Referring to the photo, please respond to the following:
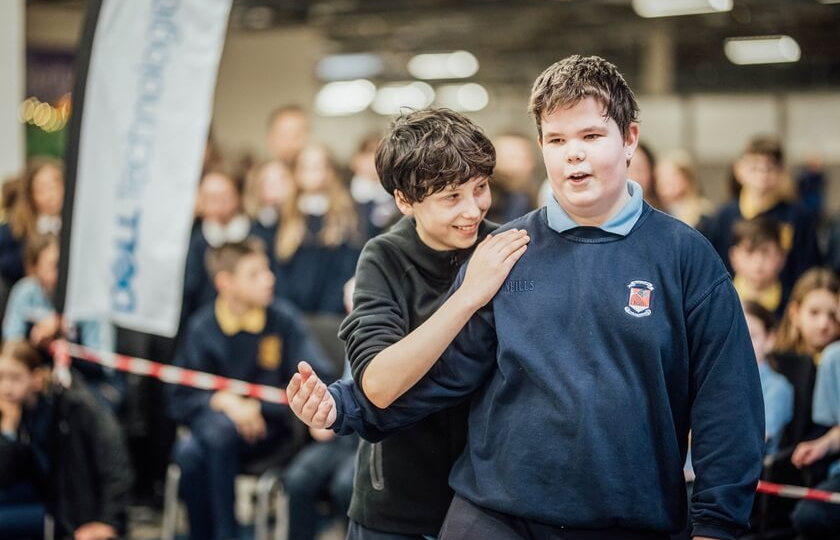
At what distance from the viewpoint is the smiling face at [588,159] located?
217 centimetres

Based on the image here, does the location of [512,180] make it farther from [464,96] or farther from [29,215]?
[464,96]

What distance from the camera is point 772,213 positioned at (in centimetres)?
589

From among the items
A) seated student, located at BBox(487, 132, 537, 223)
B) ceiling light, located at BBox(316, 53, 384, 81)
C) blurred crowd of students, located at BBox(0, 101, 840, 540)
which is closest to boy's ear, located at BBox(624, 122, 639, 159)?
blurred crowd of students, located at BBox(0, 101, 840, 540)

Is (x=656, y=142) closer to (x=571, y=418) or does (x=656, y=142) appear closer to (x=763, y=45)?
(x=763, y=45)

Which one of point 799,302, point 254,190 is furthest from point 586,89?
point 254,190

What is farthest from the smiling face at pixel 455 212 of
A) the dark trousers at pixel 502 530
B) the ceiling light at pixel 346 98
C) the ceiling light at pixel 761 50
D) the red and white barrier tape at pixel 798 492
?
the ceiling light at pixel 346 98

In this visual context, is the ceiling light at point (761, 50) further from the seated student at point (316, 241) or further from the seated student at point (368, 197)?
the seated student at point (316, 241)

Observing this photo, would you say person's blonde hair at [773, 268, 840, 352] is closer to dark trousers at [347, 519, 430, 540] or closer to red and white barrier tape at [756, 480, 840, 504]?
red and white barrier tape at [756, 480, 840, 504]

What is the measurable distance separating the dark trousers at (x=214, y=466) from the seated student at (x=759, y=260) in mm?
2338

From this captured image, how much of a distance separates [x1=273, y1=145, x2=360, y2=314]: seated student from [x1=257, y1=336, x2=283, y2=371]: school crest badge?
911 mm

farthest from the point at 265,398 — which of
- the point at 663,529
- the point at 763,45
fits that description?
the point at 763,45

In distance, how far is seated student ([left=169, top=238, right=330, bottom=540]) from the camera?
508 centimetres

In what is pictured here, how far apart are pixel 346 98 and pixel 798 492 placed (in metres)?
19.2

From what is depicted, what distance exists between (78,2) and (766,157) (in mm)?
10666
